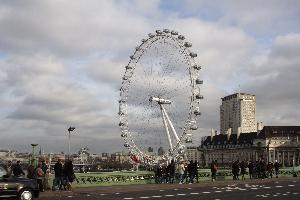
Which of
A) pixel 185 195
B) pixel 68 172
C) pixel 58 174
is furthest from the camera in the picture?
pixel 58 174

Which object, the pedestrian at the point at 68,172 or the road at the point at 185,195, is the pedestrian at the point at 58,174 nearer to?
the pedestrian at the point at 68,172

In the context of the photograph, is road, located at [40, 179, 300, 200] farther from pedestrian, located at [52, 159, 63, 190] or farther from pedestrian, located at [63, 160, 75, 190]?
pedestrian, located at [52, 159, 63, 190]

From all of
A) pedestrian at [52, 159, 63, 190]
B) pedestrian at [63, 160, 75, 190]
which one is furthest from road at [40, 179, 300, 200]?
pedestrian at [52, 159, 63, 190]

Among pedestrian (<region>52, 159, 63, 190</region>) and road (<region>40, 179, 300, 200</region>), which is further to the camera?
pedestrian (<region>52, 159, 63, 190</region>)

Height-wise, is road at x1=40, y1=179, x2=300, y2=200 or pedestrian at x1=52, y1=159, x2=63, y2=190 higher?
pedestrian at x1=52, y1=159, x2=63, y2=190

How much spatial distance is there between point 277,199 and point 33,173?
14847 millimetres

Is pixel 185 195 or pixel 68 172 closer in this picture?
pixel 185 195

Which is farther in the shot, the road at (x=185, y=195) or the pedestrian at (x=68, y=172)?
the pedestrian at (x=68, y=172)

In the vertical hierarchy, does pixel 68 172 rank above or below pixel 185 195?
above

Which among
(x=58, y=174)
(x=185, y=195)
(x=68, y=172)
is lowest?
(x=185, y=195)

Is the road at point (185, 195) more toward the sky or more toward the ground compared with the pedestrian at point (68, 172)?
more toward the ground

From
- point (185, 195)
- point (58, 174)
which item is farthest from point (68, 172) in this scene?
point (185, 195)

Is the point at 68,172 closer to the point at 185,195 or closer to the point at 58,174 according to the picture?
the point at 58,174

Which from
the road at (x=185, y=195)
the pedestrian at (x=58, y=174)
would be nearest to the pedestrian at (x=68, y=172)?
the pedestrian at (x=58, y=174)
